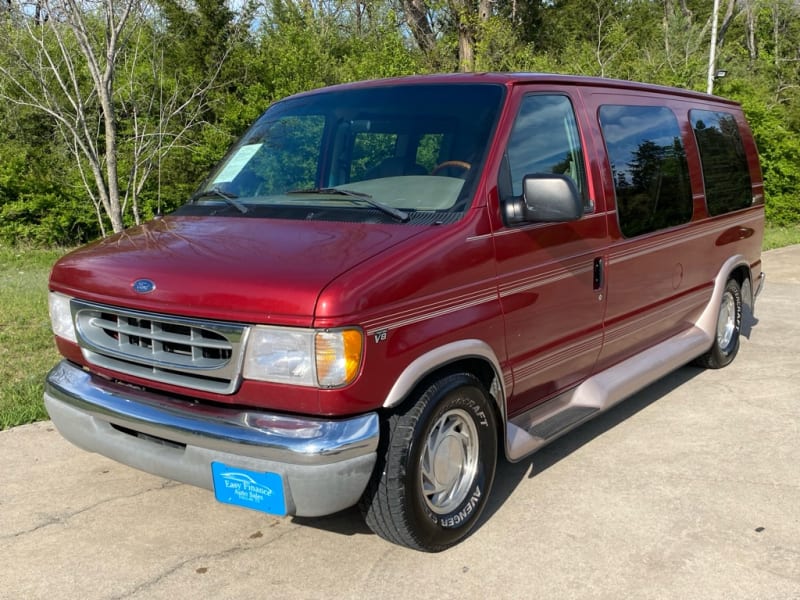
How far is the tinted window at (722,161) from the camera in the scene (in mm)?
5812

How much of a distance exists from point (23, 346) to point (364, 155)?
12.9 feet

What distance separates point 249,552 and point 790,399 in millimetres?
3991

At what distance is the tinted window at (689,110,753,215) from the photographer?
5.81 meters

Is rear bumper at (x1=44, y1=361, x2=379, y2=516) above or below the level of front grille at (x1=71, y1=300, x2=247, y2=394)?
below

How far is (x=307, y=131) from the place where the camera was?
4496mm

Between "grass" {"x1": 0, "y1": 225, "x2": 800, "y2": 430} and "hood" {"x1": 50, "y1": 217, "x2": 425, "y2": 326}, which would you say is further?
"grass" {"x1": 0, "y1": 225, "x2": 800, "y2": 430}

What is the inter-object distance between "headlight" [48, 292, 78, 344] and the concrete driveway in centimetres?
92

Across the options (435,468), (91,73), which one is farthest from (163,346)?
(91,73)

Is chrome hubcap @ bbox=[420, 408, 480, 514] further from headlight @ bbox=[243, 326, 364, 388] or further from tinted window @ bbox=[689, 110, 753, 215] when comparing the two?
tinted window @ bbox=[689, 110, 753, 215]

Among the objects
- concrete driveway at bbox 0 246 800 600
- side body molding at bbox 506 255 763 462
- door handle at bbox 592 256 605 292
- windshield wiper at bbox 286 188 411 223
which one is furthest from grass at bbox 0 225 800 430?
door handle at bbox 592 256 605 292

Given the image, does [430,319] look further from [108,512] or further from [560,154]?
[108,512]

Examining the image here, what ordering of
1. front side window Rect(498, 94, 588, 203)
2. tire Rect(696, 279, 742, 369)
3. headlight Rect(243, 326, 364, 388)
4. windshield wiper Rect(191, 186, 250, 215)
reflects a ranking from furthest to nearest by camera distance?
tire Rect(696, 279, 742, 369) → windshield wiper Rect(191, 186, 250, 215) → front side window Rect(498, 94, 588, 203) → headlight Rect(243, 326, 364, 388)

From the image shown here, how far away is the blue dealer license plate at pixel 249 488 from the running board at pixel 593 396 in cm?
123

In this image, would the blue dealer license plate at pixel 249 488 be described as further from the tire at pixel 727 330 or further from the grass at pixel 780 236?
the grass at pixel 780 236
